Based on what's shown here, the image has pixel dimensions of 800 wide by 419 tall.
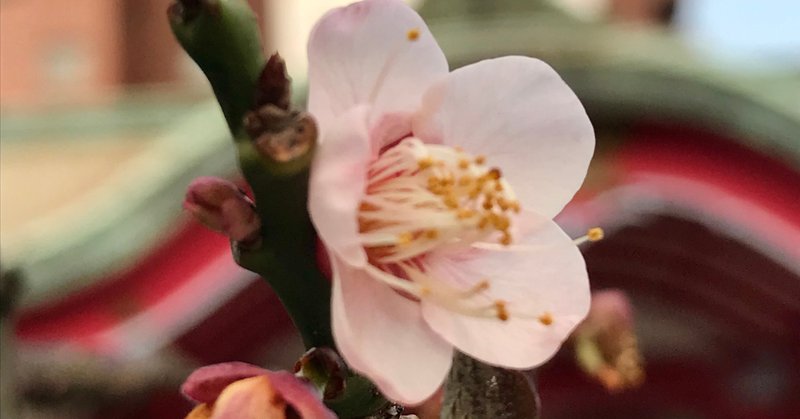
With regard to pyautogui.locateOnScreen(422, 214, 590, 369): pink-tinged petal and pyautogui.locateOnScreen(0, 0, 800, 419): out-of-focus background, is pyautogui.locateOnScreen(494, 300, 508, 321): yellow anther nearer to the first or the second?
pyautogui.locateOnScreen(422, 214, 590, 369): pink-tinged petal

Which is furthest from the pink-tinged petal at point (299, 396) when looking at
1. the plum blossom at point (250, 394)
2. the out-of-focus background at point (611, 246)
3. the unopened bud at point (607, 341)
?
the out-of-focus background at point (611, 246)

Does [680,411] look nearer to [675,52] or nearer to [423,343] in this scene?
[675,52]

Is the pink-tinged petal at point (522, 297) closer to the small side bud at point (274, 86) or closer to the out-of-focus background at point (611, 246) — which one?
the small side bud at point (274, 86)

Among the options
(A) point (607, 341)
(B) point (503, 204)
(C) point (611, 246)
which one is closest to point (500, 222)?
(B) point (503, 204)

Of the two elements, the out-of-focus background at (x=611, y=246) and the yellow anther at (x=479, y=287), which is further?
the out-of-focus background at (x=611, y=246)

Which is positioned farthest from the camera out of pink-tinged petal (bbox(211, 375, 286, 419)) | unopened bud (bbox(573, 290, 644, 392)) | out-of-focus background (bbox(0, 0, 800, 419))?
out-of-focus background (bbox(0, 0, 800, 419))

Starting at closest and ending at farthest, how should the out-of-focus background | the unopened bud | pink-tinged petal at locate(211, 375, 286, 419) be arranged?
A: pink-tinged petal at locate(211, 375, 286, 419)
the unopened bud
the out-of-focus background

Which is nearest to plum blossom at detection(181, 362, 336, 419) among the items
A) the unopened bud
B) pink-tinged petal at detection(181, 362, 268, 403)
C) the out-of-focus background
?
pink-tinged petal at detection(181, 362, 268, 403)

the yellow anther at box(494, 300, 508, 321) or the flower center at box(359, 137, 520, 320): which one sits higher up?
the flower center at box(359, 137, 520, 320)
